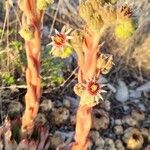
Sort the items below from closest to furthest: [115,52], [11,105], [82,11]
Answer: [82,11] < [11,105] < [115,52]

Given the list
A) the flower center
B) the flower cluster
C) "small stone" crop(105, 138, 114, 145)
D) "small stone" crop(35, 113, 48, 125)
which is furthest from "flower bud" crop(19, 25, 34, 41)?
"small stone" crop(105, 138, 114, 145)

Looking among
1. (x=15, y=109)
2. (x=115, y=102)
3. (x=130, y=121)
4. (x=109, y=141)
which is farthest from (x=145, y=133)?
(x=15, y=109)

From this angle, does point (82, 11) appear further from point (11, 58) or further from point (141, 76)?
point (141, 76)

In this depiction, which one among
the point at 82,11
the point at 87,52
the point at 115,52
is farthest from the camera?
the point at 115,52

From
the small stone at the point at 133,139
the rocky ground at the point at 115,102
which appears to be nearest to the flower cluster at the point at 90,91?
the rocky ground at the point at 115,102

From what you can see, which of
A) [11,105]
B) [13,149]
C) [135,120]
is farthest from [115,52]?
[13,149]
